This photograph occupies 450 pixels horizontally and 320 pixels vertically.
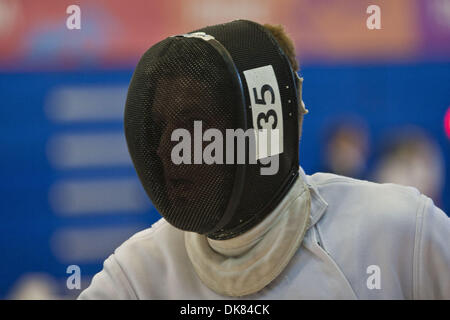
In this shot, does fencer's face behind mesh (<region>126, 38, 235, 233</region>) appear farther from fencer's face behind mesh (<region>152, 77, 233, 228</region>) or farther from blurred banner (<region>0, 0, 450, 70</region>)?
blurred banner (<region>0, 0, 450, 70</region>)

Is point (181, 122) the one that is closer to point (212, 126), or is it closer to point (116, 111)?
point (212, 126)

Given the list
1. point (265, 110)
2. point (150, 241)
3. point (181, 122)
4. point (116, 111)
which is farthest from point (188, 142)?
point (116, 111)

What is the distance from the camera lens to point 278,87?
4.07 feet

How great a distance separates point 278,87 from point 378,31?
215 centimetres

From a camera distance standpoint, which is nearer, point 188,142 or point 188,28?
point 188,142

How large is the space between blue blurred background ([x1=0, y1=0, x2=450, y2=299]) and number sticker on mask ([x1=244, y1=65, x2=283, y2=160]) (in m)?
1.67

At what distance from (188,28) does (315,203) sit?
1.77 meters

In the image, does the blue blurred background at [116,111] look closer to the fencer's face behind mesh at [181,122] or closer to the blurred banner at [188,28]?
the blurred banner at [188,28]

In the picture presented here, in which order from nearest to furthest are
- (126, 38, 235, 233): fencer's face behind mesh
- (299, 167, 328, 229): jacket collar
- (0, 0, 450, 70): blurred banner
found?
1. (126, 38, 235, 233): fencer's face behind mesh
2. (299, 167, 328, 229): jacket collar
3. (0, 0, 450, 70): blurred banner

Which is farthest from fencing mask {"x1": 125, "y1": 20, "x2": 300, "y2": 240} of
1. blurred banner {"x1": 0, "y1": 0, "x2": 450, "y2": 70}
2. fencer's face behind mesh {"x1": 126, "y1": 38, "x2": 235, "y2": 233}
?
blurred banner {"x1": 0, "y1": 0, "x2": 450, "y2": 70}

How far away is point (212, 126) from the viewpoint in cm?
116

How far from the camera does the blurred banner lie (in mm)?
2854

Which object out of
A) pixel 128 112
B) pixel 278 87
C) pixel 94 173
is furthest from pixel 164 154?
pixel 94 173
